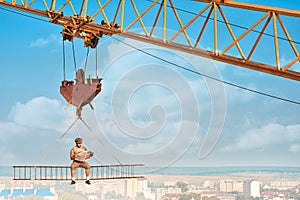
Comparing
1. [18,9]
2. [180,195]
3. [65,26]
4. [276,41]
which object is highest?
[18,9]

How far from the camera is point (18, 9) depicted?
1205 centimetres

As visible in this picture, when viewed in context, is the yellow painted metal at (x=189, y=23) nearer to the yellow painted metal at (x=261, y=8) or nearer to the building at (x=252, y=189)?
the yellow painted metal at (x=261, y=8)

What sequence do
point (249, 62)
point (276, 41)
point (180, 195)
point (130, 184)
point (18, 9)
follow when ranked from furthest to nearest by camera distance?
point (180, 195), point (130, 184), point (18, 9), point (249, 62), point (276, 41)

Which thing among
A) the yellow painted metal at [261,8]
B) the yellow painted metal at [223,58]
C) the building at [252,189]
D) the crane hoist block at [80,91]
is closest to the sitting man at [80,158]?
the crane hoist block at [80,91]

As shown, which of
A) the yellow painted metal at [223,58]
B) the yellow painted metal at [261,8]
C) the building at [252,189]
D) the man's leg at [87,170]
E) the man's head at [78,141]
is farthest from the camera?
the building at [252,189]

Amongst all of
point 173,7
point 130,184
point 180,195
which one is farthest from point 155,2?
point 180,195

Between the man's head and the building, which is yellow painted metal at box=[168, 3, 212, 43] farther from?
the building

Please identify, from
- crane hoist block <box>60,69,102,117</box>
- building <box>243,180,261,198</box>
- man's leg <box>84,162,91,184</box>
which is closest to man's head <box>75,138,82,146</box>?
man's leg <box>84,162,91,184</box>

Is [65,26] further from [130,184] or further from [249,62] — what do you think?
[130,184]

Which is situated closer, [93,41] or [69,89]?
[69,89]

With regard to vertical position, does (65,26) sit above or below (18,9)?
below

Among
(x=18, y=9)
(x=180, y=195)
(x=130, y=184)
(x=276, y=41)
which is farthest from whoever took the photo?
(x=180, y=195)

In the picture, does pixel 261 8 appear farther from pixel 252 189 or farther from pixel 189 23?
pixel 252 189

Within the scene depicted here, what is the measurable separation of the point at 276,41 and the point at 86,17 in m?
3.70
